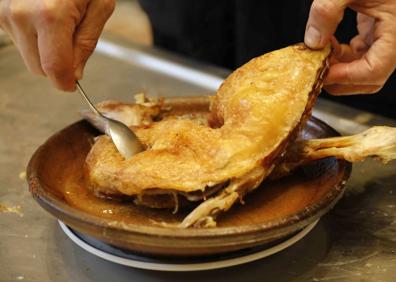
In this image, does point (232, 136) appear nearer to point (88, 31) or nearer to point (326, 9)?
point (326, 9)

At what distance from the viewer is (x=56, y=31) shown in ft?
3.64

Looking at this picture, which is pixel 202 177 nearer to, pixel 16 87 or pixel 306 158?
pixel 306 158

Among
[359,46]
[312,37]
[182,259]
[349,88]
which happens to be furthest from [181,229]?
[359,46]

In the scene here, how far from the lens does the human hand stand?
108cm

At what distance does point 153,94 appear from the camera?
71.2 inches

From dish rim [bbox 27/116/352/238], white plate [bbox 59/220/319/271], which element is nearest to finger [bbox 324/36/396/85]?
dish rim [bbox 27/116/352/238]

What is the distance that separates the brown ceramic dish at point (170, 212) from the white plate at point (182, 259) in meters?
0.05

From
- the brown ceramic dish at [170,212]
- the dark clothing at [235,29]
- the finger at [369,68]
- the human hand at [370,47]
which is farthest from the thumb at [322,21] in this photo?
the dark clothing at [235,29]

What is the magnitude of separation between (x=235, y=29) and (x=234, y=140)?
116 centimetres

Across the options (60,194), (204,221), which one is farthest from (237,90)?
(60,194)

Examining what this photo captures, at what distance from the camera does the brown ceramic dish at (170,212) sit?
858 mm

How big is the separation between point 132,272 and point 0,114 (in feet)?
2.92

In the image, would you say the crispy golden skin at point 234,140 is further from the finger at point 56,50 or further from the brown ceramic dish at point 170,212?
the finger at point 56,50

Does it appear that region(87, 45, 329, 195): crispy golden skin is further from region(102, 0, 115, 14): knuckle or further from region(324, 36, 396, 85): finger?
region(102, 0, 115, 14): knuckle
